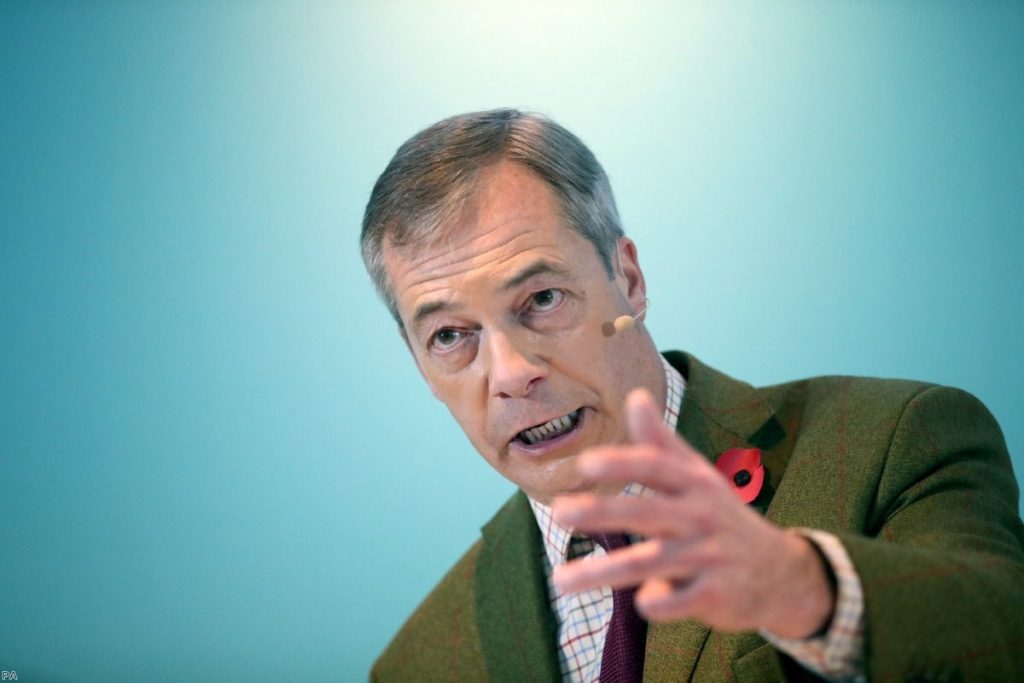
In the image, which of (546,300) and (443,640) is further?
(443,640)

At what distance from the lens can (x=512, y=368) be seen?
204 cm

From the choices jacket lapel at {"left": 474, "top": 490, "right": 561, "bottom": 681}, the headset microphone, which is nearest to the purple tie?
jacket lapel at {"left": 474, "top": 490, "right": 561, "bottom": 681}

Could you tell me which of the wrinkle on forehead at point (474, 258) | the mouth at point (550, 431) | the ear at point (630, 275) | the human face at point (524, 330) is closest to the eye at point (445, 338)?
the human face at point (524, 330)

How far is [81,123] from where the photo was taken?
296 cm

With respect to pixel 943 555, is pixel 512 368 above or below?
above

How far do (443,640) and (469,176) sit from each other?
3.59 ft

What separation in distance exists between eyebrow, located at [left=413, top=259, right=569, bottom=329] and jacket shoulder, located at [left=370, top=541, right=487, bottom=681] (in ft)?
2.32

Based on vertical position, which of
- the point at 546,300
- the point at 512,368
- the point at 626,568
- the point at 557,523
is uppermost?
the point at 546,300

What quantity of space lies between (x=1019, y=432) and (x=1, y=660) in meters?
2.82

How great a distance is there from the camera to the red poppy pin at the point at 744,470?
6.87 feet

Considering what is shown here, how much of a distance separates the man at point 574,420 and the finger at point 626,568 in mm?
465

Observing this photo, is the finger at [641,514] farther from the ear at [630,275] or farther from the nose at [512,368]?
the ear at [630,275]

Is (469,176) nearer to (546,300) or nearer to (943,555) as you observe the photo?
(546,300)

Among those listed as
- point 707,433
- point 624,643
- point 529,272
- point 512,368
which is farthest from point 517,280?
point 624,643
